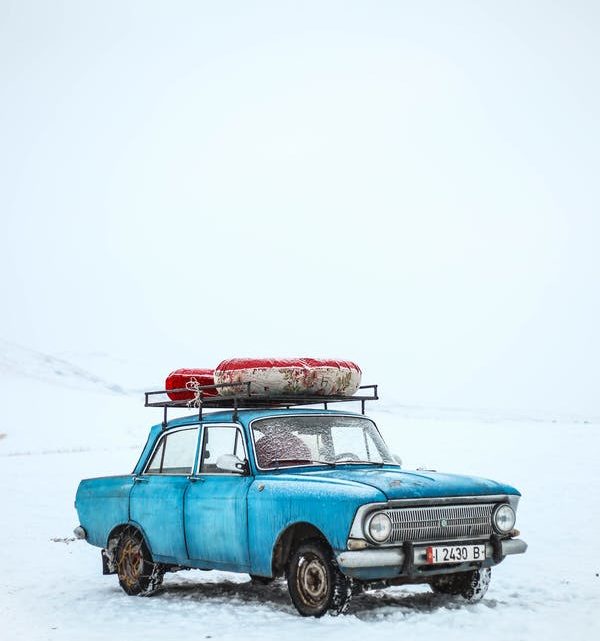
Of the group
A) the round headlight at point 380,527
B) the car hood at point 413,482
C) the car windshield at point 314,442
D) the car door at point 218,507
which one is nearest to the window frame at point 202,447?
the car door at point 218,507

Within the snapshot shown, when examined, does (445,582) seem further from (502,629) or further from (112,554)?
(112,554)

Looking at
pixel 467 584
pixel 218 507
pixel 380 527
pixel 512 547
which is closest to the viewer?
pixel 380 527

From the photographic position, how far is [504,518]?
8.60 meters

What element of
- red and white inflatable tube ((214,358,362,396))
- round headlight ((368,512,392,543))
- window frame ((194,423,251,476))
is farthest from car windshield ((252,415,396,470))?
round headlight ((368,512,392,543))

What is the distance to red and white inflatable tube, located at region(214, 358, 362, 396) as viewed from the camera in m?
9.60

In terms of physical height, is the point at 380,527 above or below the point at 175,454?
below

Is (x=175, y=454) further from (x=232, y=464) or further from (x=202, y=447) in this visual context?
(x=232, y=464)

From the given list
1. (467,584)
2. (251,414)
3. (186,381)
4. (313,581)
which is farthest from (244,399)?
(467,584)

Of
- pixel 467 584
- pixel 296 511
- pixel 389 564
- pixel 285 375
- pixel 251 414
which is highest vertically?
pixel 285 375

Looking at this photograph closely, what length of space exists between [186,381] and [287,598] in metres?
2.53

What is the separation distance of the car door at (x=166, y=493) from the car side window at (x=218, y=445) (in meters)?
0.14

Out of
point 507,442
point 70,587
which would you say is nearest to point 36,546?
point 70,587

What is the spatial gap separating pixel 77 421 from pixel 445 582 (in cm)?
3718

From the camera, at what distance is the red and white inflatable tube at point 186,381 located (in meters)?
10.6
